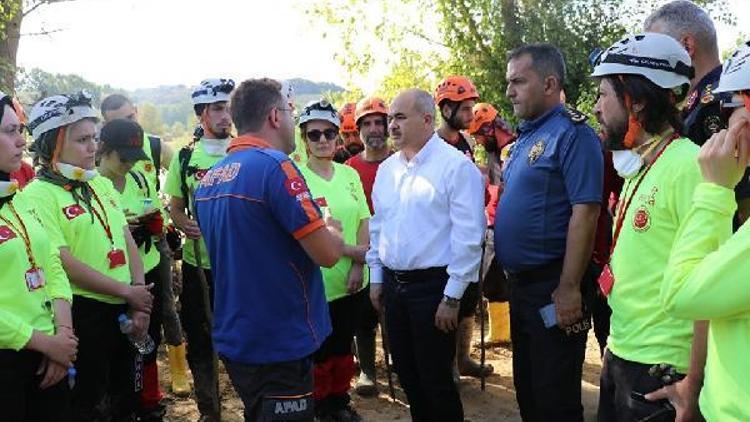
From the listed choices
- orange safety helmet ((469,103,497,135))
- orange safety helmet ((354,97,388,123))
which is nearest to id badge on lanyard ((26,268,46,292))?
orange safety helmet ((354,97,388,123))

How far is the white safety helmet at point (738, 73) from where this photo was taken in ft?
6.70

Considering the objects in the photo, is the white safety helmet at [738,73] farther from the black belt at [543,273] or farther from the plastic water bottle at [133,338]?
the plastic water bottle at [133,338]

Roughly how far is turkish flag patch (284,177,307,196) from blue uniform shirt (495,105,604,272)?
47.7 inches

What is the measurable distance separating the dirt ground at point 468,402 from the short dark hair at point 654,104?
309cm

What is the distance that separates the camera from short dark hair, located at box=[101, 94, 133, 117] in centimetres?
642

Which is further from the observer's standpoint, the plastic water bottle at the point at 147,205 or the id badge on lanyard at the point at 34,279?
the plastic water bottle at the point at 147,205

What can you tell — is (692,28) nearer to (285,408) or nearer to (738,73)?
(738,73)

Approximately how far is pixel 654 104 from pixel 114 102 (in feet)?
16.6

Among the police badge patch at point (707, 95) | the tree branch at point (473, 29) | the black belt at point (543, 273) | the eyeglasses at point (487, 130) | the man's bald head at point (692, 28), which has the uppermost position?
the tree branch at point (473, 29)

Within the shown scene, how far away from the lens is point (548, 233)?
3648 millimetres

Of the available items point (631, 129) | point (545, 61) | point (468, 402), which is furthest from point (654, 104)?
point (468, 402)

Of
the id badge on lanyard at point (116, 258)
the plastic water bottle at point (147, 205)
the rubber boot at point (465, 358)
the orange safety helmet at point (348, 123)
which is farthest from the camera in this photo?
the orange safety helmet at point (348, 123)

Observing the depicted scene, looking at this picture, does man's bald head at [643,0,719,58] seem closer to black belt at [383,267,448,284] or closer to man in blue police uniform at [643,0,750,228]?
man in blue police uniform at [643,0,750,228]

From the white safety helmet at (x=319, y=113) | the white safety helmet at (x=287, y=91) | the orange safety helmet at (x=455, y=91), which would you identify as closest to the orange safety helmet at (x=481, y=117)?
the orange safety helmet at (x=455, y=91)
